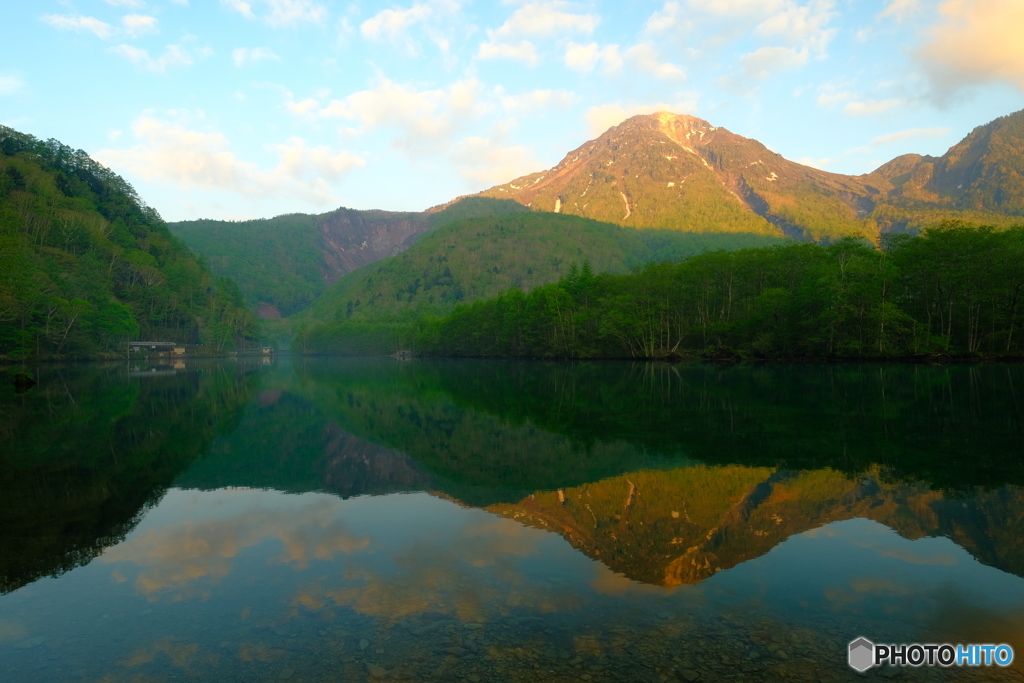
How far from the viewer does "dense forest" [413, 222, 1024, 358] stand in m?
66.2

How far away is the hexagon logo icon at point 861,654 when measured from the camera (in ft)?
20.4

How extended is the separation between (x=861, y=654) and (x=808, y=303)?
80320mm

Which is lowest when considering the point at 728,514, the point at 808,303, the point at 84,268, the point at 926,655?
the point at 728,514

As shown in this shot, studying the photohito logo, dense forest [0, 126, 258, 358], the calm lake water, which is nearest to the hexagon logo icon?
the photohito logo

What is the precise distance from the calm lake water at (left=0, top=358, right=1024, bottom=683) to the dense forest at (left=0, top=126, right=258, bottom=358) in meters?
67.0

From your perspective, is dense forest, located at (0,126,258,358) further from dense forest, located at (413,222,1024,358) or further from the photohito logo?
the photohito logo

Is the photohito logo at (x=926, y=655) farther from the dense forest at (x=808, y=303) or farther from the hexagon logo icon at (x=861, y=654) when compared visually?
the dense forest at (x=808, y=303)

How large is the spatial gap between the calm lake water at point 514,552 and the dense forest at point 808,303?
55.2 meters

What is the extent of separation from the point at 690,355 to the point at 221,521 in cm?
8389

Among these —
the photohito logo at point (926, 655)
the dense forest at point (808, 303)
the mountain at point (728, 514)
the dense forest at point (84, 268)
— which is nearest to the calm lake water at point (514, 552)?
the mountain at point (728, 514)

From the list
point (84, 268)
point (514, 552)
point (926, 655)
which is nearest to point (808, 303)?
point (514, 552)

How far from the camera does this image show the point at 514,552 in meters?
10.0

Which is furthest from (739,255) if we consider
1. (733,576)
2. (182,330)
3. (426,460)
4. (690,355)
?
(182,330)

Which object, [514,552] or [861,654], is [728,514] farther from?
[861,654]
